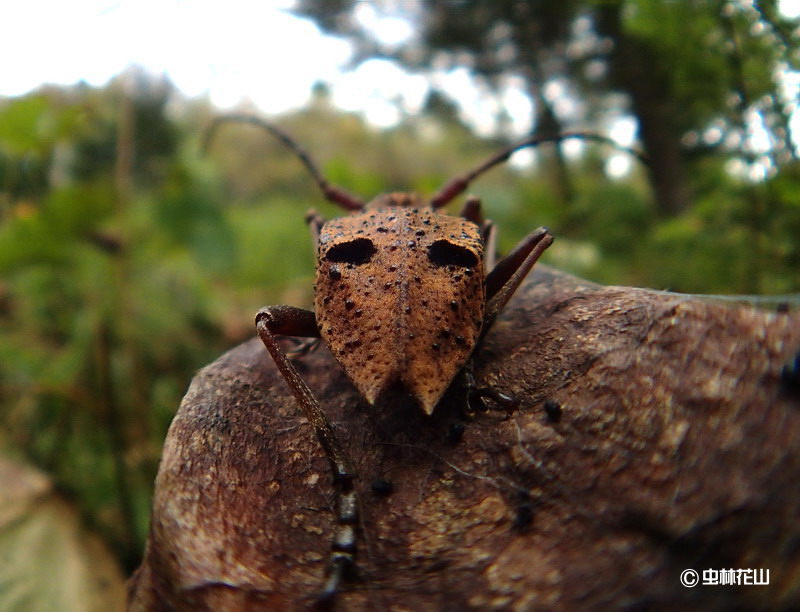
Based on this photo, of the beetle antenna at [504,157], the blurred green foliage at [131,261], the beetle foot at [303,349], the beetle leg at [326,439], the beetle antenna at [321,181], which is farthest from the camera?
the blurred green foliage at [131,261]

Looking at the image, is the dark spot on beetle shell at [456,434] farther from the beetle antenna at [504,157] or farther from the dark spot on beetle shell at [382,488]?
the beetle antenna at [504,157]

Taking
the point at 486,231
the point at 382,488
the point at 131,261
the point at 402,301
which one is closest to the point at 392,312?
the point at 402,301

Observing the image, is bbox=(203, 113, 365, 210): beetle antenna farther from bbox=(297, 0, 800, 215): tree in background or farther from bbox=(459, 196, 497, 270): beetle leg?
bbox=(297, 0, 800, 215): tree in background

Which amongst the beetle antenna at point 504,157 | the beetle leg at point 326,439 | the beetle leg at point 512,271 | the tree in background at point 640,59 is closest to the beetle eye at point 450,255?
the beetle leg at point 512,271

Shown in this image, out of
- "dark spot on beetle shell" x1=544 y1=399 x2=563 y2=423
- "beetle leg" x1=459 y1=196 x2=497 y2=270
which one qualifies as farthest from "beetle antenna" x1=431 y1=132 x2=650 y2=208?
"dark spot on beetle shell" x1=544 y1=399 x2=563 y2=423

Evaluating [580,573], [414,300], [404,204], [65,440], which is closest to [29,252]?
[65,440]

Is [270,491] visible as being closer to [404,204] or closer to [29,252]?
[404,204]

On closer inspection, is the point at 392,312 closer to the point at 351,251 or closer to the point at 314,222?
the point at 351,251
